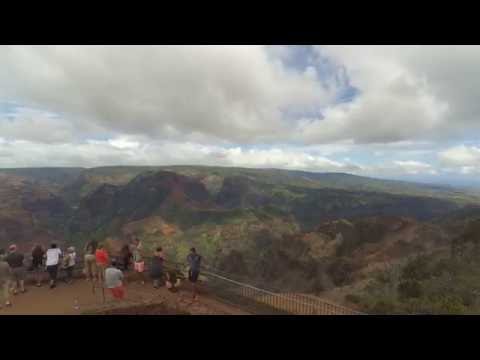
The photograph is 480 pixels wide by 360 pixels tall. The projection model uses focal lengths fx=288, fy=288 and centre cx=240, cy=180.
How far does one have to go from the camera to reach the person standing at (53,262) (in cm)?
915

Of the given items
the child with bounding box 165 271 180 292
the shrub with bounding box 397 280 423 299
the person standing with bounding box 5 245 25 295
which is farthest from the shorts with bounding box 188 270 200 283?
the shrub with bounding box 397 280 423 299

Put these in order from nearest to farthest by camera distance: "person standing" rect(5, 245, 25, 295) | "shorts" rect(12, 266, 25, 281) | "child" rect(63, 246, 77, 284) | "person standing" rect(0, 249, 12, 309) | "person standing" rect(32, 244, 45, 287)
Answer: "person standing" rect(0, 249, 12, 309), "person standing" rect(5, 245, 25, 295), "shorts" rect(12, 266, 25, 281), "child" rect(63, 246, 77, 284), "person standing" rect(32, 244, 45, 287)

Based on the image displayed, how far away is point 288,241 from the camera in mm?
52406

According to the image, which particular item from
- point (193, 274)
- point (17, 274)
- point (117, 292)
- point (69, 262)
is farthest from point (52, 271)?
point (193, 274)

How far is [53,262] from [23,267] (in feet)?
2.59

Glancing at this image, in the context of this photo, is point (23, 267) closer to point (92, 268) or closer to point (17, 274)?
point (17, 274)

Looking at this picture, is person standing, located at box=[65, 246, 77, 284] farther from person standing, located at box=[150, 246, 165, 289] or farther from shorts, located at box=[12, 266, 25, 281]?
person standing, located at box=[150, 246, 165, 289]

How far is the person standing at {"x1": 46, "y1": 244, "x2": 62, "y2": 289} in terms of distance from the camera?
30.0ft

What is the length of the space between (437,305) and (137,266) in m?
14.2

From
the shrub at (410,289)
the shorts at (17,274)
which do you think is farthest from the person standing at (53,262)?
the shrub at (410,289)

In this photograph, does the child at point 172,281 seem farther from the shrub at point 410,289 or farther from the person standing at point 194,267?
the shrub at point 410,289
